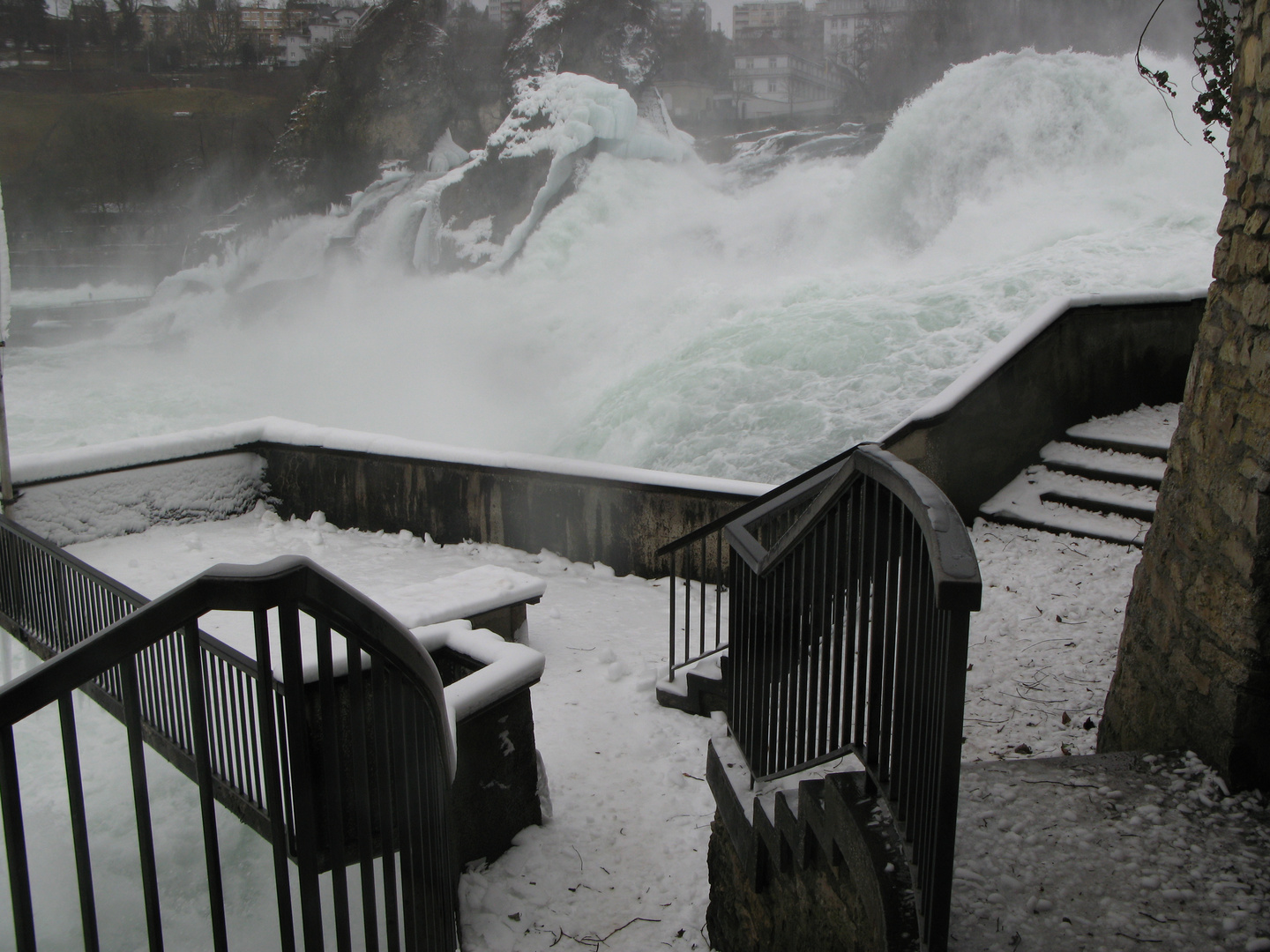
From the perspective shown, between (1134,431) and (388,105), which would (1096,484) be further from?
(388,105)

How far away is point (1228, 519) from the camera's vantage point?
2.72m

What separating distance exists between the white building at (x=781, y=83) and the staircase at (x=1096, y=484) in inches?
1141

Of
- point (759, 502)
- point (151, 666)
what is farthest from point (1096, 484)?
point (151, 666)

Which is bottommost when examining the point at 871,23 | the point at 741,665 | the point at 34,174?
the point at 741,665

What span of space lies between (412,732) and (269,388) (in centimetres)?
2888

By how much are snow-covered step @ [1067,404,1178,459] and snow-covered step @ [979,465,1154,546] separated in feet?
1.43

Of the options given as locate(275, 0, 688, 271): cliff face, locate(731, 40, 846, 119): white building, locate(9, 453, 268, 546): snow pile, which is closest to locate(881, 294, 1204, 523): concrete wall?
locate(9, 453, 268, 546): snow pile

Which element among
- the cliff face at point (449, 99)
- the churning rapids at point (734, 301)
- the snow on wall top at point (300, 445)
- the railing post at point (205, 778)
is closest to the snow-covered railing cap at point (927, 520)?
the railing post at point (205, 778)

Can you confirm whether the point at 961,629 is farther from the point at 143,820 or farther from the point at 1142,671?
the point at 1142,671

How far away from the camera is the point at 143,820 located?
1.37m

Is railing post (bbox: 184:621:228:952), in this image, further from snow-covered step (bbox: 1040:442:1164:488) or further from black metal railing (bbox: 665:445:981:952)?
snow-covered step (bbox: 1040:442:1164:488)

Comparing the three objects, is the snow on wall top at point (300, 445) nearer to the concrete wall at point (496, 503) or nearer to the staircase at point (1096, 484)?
the concrete wall at point (496, 503)

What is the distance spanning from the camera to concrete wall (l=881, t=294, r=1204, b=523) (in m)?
6.32

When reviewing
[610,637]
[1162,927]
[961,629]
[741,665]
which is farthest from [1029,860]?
[610,637]
